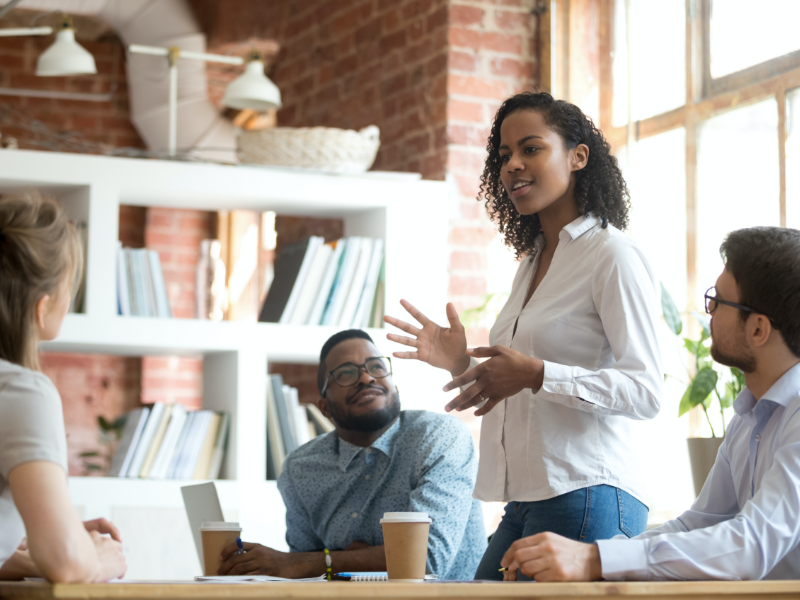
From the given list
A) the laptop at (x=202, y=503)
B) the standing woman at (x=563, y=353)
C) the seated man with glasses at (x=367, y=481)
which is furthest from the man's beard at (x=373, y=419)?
the standing woman at (x=563, y=353)

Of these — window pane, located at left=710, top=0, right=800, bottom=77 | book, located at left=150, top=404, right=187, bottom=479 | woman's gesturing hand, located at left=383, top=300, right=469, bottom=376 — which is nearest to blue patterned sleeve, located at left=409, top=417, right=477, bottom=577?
woman's gesturing hand, located at left=383, top=300, right=469, bottom=376

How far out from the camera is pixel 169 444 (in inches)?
Answer: 117

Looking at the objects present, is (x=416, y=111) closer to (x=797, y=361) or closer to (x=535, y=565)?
(x=797, y=361)

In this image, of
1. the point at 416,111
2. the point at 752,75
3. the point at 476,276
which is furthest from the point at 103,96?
the point at 752,75

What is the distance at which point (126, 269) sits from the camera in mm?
2992

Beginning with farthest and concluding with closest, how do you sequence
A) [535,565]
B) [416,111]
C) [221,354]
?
[416,111] → [221,354] → [535,565]

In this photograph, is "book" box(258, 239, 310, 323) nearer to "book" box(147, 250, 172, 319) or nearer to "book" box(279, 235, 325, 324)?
"book" box(279, 235, 325, 324)

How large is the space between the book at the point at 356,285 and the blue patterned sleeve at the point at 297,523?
894 millimetres

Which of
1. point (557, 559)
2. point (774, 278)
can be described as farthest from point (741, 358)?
point (557, 559)

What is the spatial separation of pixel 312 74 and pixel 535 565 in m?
3.34

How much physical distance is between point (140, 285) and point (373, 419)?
1118 millimetres

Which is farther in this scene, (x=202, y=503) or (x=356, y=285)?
(x=356, y=285)

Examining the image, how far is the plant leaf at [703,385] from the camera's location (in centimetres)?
231

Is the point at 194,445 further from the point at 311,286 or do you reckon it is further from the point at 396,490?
the point at 396,490
